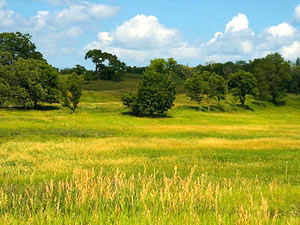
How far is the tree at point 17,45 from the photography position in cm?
9688

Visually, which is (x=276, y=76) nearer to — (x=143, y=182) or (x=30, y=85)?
(x=30, y=85)

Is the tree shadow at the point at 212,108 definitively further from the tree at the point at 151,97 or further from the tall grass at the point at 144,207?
the tall grass at the point at 144,207

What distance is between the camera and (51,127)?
137ft

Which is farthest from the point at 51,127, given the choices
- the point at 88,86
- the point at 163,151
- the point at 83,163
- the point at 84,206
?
the point at 88,86

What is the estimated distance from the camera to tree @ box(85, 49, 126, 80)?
13912 centimetres

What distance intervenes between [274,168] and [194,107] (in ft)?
244

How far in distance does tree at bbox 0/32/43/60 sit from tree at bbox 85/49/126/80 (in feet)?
122

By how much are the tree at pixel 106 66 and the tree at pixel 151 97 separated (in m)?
69.9

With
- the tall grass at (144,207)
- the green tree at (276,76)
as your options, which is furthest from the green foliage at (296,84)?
the tall grass at (144,207)

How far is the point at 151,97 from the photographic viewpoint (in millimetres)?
70875

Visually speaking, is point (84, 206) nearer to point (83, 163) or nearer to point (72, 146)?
point (83, 163)

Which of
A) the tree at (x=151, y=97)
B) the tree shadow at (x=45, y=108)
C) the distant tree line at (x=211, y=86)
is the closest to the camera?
the tree at (x=151, y=97)

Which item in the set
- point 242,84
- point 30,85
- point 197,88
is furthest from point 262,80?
point 30,85

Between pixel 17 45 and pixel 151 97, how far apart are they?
5424 centimetres
